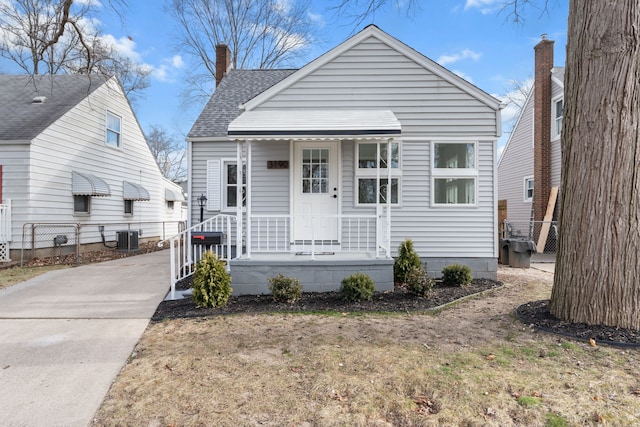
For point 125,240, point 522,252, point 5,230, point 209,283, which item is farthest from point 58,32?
point 522,252

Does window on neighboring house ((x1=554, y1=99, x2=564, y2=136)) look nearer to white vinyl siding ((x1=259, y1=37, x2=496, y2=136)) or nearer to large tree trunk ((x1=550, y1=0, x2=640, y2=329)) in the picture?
white vinyl siding ((x1=259, y1=37, x2=496, y2=136))

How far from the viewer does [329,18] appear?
23.5 feet

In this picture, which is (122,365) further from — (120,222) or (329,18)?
(120,222)

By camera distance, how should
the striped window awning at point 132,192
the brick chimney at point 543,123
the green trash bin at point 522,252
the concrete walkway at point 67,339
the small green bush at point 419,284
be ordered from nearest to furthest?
the concrete walkway at point 67,339 → the small green bush at point 419,284 → the green trash bin at point 522,252 → the brick chimney at point 543,123 → the striped window awning at point 132,192

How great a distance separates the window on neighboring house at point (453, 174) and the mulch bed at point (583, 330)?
127 inches

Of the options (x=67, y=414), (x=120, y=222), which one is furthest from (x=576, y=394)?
(x=120, y=222)

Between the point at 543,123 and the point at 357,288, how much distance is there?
11794 mm

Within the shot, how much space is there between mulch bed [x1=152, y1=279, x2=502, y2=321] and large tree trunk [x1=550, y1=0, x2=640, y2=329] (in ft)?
6.13

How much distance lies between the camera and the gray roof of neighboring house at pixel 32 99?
10.1 meters

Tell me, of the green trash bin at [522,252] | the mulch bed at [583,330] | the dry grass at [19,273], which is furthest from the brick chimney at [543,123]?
the dry grass at [19,273]

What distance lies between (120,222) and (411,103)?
37.2 ft

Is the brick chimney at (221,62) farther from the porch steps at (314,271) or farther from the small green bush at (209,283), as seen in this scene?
the small green bush at (209,283)

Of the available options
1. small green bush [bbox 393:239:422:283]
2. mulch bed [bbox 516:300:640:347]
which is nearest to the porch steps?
small green bush [bbox 393:239:422:283]

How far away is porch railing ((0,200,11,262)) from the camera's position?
9.27 meters
